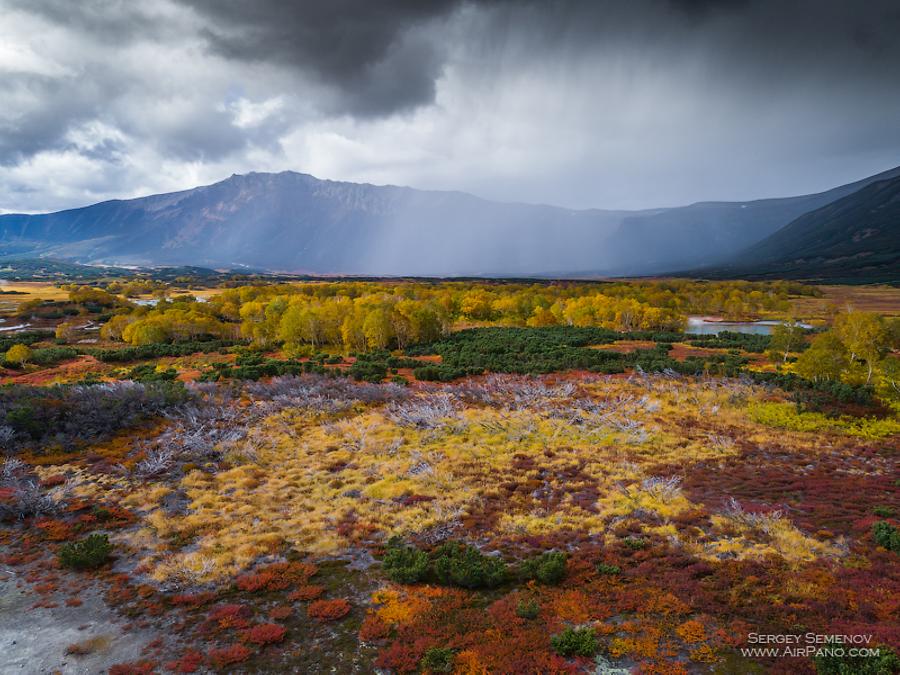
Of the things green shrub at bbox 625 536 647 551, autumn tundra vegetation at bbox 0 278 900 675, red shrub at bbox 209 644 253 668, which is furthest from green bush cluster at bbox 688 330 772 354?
red shrub at bbox 209 644 253 668

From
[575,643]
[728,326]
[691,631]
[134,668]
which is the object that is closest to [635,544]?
[691,631]

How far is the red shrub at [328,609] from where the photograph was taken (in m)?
12.7

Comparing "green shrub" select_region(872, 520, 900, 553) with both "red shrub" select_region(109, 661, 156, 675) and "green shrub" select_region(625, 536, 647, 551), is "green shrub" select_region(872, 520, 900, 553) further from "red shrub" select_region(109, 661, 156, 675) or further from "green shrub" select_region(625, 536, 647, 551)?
"red shrub" select_region(109, 661, 156, 675)

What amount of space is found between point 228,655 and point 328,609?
273 centimetres

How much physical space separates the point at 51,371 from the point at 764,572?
81468mm

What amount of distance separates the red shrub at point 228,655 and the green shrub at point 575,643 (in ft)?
26.3

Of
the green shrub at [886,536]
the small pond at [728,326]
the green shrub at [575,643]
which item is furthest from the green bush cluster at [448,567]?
the small pond at [728,326]

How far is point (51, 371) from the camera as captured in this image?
60.8 meters

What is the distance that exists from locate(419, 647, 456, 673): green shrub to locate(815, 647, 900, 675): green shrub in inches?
338

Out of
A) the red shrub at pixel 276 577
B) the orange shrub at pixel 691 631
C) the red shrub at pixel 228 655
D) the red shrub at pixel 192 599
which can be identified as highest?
the orange shrub at pixel 691 631

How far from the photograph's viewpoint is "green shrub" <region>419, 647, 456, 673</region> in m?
10.7

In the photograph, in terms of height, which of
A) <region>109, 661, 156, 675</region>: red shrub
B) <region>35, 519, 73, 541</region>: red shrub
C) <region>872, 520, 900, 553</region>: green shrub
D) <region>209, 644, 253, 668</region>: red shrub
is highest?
<region>872, 520, 900, 553</region>: green shrub

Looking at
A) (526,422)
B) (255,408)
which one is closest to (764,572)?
(526,422)

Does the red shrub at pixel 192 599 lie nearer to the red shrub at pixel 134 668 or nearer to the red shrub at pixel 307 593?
the red shrub at pixel 134 668
